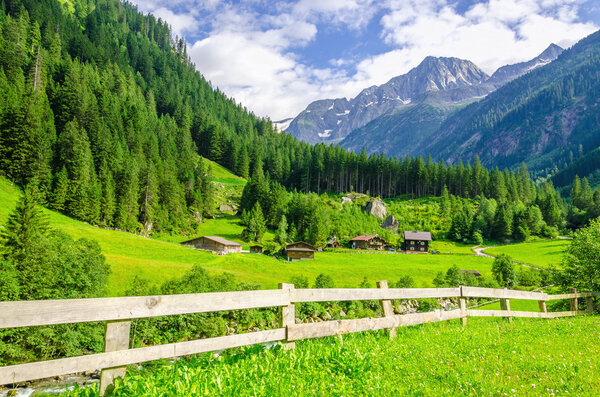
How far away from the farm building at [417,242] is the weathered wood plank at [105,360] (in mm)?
115266

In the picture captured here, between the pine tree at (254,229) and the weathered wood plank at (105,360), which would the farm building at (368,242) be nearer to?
the pine tree at (254,229)

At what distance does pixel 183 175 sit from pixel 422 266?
309ft

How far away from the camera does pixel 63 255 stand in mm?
38344

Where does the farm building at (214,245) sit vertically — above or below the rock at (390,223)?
below

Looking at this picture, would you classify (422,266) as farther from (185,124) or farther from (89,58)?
(89,58)

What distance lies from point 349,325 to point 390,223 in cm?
12683

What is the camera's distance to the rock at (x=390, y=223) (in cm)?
12844

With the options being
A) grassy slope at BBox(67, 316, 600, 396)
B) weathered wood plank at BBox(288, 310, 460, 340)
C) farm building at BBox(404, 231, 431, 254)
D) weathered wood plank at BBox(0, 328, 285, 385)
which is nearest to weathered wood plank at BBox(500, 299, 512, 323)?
weathered wood plank at BBox(288, 310, 460, 340)

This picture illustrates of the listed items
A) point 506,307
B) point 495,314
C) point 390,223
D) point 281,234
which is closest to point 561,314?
point 506,307

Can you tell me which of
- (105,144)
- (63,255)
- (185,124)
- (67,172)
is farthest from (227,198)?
(63,255)

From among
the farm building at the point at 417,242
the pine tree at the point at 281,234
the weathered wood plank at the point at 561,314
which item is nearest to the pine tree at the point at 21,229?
the weathered wood plank at the point at 561,314

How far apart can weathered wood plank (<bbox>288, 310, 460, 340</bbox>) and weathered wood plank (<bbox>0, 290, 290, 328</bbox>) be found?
1144 millimetres

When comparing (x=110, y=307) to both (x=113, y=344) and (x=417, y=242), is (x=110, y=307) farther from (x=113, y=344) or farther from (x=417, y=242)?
(x=417, y=242)

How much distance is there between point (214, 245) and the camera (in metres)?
84.6
